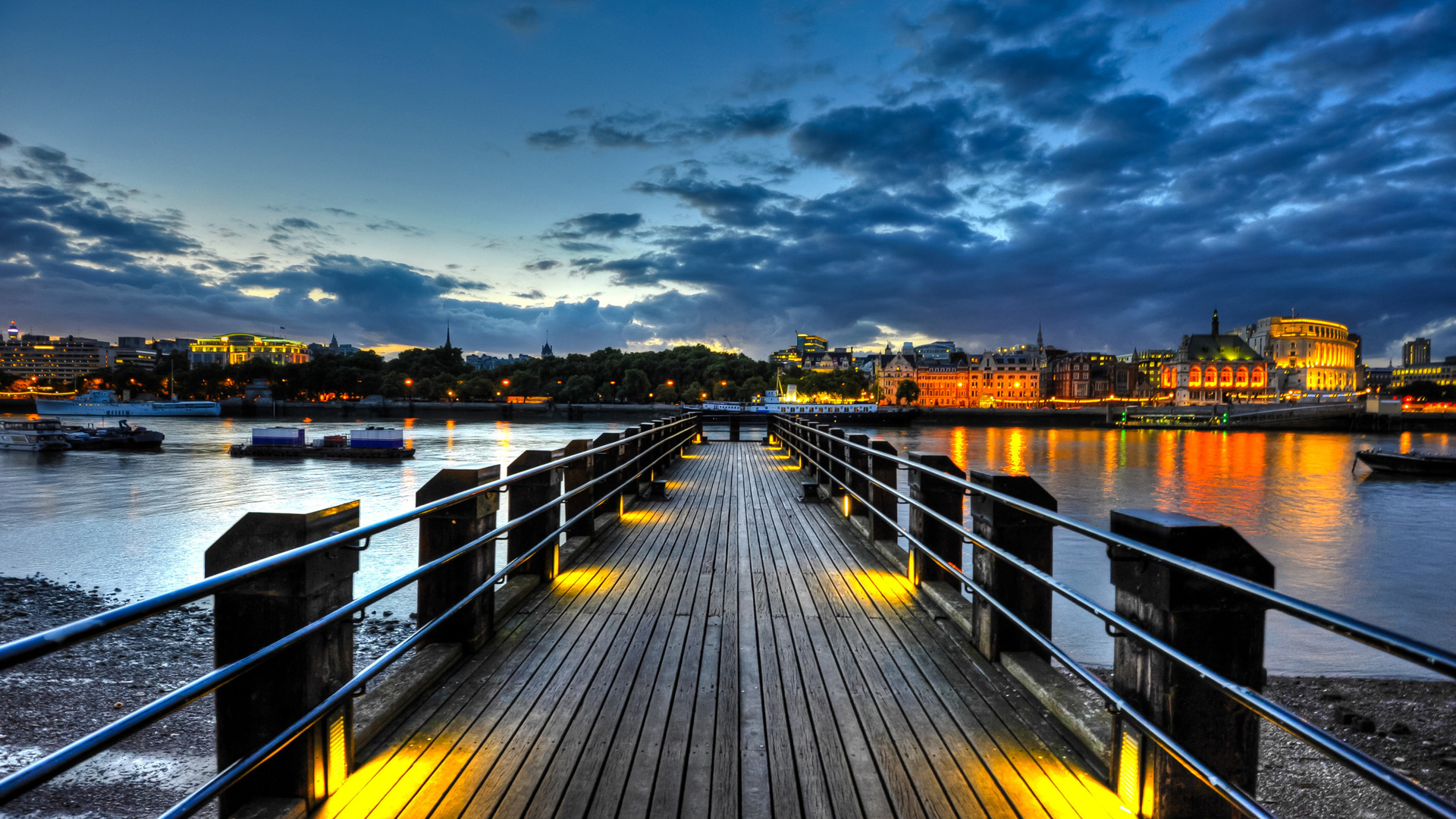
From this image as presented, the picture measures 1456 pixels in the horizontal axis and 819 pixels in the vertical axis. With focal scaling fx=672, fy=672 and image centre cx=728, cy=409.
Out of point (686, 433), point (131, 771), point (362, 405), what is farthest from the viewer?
point (362, 405)

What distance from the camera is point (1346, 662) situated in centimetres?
872

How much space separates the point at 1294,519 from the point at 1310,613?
2930cm

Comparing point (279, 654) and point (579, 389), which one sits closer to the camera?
point (279, 654)

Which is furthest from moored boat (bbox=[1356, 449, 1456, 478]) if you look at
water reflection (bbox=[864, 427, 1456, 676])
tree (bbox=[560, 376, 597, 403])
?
tree (bbox=[560, 376, 597, 403])

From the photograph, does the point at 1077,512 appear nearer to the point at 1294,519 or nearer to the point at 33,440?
the point at 1294,519

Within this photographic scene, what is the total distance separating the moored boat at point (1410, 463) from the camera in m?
34.7

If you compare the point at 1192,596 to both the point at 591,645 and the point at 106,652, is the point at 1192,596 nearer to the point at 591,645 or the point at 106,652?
the point at 591,645

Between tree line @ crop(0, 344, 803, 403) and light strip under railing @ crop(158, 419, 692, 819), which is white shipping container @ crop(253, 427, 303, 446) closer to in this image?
light strip under railing @ crop(158, 419, 692, 819)

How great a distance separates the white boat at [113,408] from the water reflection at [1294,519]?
355 feet

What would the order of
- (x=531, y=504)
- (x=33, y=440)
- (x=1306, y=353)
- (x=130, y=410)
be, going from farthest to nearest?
1. (x=1306, y=353)
2. (x=130, y=410)
3. (x=33, y=440)
4. (x=531, y=504)

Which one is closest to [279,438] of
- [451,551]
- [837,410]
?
[451,551]

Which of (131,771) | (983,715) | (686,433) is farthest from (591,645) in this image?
(686,433)

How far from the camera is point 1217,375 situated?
138125 mm

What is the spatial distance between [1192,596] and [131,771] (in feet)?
24.0
